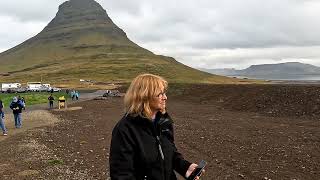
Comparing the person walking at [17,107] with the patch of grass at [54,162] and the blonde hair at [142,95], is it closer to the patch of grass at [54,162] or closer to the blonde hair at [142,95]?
the patch of grass at [54,162]

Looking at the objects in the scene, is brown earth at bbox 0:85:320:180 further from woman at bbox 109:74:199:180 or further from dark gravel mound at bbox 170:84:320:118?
woman at bbox 109:74:199:180

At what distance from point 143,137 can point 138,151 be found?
172mm

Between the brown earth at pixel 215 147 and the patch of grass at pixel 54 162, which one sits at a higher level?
the patch of grass at pixel 54 162

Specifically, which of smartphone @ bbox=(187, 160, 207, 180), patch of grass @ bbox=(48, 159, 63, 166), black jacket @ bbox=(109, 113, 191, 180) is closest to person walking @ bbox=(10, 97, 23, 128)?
patch of grass @ bbox=(48, 159, 63, 166)

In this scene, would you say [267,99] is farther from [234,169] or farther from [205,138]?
[234,169]

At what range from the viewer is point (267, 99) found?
49.4 m

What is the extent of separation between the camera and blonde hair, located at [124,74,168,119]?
5.16m

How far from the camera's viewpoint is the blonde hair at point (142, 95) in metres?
5.16

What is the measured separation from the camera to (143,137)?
5.05 m

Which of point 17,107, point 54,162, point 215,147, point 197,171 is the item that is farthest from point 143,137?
point 17,107

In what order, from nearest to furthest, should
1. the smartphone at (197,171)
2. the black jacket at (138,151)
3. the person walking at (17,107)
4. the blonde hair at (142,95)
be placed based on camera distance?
the black jacket at (138,151), the blonde hair at (142,95), the smartphone at (197,171), the person walking at (17,107)

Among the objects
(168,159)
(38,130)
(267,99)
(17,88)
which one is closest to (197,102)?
(267,99)

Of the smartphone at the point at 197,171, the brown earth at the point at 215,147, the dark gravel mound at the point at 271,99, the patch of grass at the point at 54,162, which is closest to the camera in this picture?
the smartphone at the point at 197,171

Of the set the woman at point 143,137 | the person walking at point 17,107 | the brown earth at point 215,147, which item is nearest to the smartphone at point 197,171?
the woman at point 143,137
